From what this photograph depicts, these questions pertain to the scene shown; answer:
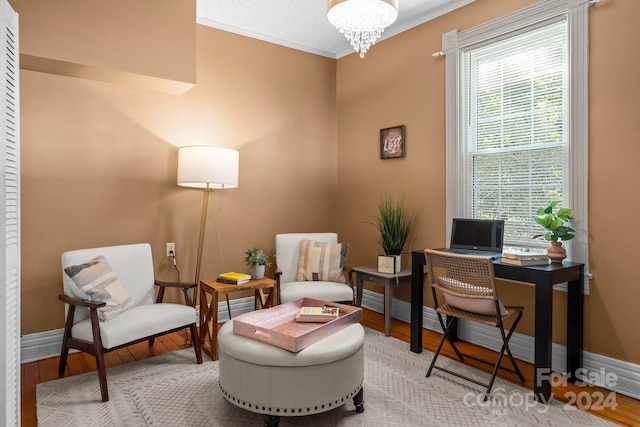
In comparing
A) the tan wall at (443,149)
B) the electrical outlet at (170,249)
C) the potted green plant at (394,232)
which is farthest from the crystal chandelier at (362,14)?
the electrical outlet at (170,249)

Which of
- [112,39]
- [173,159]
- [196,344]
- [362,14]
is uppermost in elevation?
[112,39]

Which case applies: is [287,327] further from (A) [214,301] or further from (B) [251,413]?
(A) [214,301]

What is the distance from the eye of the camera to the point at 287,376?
2.08m

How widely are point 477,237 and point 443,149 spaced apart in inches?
34.8

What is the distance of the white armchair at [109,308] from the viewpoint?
2.58 metres

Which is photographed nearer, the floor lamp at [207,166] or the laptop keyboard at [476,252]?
the laptop keyboard at [476,252]

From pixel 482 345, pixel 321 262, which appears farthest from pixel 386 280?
pixel 482 345

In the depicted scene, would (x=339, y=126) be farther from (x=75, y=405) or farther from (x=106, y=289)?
(x=75, y=405)

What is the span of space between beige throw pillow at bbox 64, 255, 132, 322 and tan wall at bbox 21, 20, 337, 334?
1.86ft

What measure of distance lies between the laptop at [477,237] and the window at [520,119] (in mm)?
194

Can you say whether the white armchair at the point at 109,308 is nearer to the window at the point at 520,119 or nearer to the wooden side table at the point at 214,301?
the wooden side table at the point at 214,301

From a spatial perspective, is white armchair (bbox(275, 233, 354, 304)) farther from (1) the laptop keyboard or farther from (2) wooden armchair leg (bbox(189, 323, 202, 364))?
(1) the laptop keyboard

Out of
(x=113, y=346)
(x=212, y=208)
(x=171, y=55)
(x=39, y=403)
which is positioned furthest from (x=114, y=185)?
(x=39, y=403)

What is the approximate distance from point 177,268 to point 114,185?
913 mm
